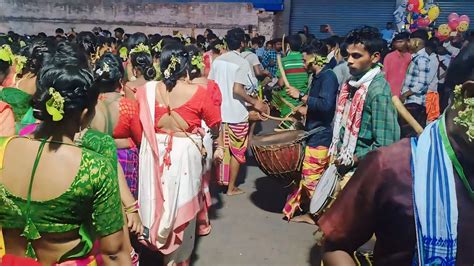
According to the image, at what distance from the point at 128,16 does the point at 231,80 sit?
12350 mm

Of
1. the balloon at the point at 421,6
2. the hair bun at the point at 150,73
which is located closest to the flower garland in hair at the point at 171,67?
the hair bun at the point at 150,73

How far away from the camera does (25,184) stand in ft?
5.99

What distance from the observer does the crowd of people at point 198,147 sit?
1339mm

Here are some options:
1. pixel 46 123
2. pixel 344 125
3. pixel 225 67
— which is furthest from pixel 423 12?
pixel 46 123

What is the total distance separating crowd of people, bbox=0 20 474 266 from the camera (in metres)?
1.34

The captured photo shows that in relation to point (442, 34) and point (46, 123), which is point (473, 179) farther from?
point (442, 34)

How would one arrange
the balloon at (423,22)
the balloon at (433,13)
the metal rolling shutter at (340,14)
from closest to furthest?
the balloon at (433,13)
the balloon at (423,22)
the metal rolling shutter at (340,14)

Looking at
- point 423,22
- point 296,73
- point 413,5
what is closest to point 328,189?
point 296,73

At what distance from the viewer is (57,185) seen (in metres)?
1.81

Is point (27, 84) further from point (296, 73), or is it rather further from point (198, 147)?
point (296, 73)

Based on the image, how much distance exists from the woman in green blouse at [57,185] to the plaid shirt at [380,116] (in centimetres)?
191

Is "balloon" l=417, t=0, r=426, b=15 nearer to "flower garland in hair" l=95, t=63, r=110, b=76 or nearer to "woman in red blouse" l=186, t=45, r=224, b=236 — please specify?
"woman in red blouse" l=186, t=45, r=224, b=236

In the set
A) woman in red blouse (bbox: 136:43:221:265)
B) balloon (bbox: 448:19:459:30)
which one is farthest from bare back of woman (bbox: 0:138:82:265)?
balloon (bbox: 448:19:459:30)

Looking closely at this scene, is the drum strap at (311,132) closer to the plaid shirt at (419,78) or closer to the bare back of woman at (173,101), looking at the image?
the bare back of woman at (173,101)
